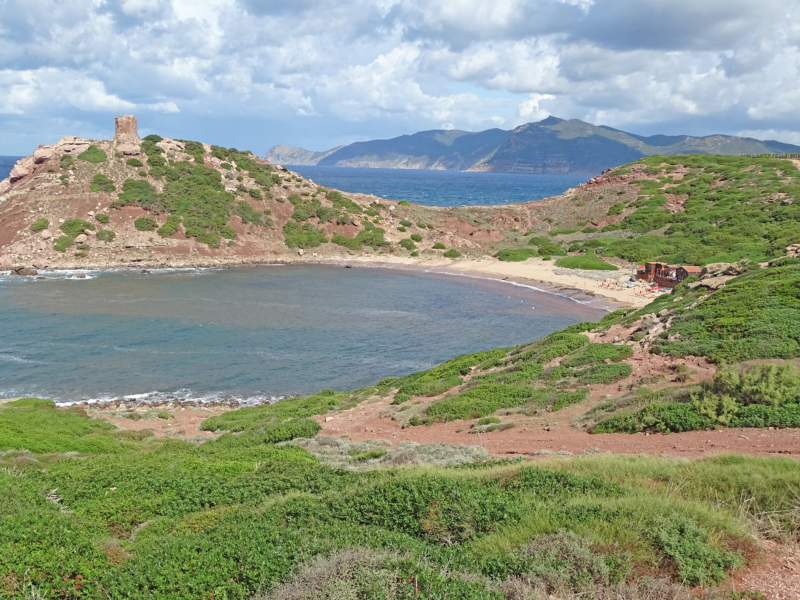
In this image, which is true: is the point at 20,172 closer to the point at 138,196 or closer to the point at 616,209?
the point at 138,196

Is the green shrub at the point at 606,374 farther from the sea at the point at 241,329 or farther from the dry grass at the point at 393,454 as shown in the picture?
the sea at the point at 241,329

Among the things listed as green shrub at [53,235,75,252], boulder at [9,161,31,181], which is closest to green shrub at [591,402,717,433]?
green shrub at [53,235,75,252]

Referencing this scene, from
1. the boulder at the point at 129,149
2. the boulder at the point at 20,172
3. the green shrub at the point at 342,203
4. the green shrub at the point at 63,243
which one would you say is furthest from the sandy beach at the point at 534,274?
the boulder at the point at 20,172

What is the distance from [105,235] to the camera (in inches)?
2424

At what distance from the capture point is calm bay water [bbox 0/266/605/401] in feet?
97.0

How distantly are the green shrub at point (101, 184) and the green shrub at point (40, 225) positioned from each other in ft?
22.9

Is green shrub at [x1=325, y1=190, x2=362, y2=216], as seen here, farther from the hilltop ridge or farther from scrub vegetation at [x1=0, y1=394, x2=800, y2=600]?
scrub vegetation at [x1=0, y1=394, x2=800, y2=600]

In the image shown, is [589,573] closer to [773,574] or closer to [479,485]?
[773,574]

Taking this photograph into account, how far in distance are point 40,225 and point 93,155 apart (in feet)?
46.9

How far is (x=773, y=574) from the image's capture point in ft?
20.5

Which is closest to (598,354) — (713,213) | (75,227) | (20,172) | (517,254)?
(517,254)

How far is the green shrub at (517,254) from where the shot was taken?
65.9 m

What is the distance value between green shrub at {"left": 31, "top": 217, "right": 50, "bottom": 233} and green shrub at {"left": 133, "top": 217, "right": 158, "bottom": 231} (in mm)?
8391

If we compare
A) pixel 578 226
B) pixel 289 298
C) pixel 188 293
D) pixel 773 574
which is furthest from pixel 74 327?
pixel 578 226
